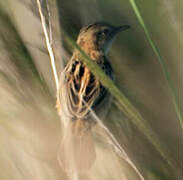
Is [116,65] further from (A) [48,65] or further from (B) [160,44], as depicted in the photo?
(A) [48,65]

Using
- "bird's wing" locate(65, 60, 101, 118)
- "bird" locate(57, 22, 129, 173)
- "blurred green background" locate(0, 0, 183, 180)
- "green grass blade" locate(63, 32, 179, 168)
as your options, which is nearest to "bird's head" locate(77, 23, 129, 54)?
"bird" locate(57, 22, 129, 173)

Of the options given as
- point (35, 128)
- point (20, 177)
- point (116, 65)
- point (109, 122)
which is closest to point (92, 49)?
point (116, 65)

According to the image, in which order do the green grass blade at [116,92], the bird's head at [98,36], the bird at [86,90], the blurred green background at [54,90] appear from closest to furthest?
the green grass blade at [116,92] → the blurred green background at [54,90] → the bird at [86,90] → the bird's head at [98,36]

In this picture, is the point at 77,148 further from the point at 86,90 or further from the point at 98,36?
the point at 98,36

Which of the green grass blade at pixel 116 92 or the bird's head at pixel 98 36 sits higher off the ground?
the green grass blade at pixel 116 92

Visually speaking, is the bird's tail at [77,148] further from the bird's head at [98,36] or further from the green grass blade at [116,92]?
the bird's head at [98,36]

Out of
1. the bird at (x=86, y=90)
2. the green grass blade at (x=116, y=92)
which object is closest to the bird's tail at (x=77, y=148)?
the bird at (x=86, y=90)
